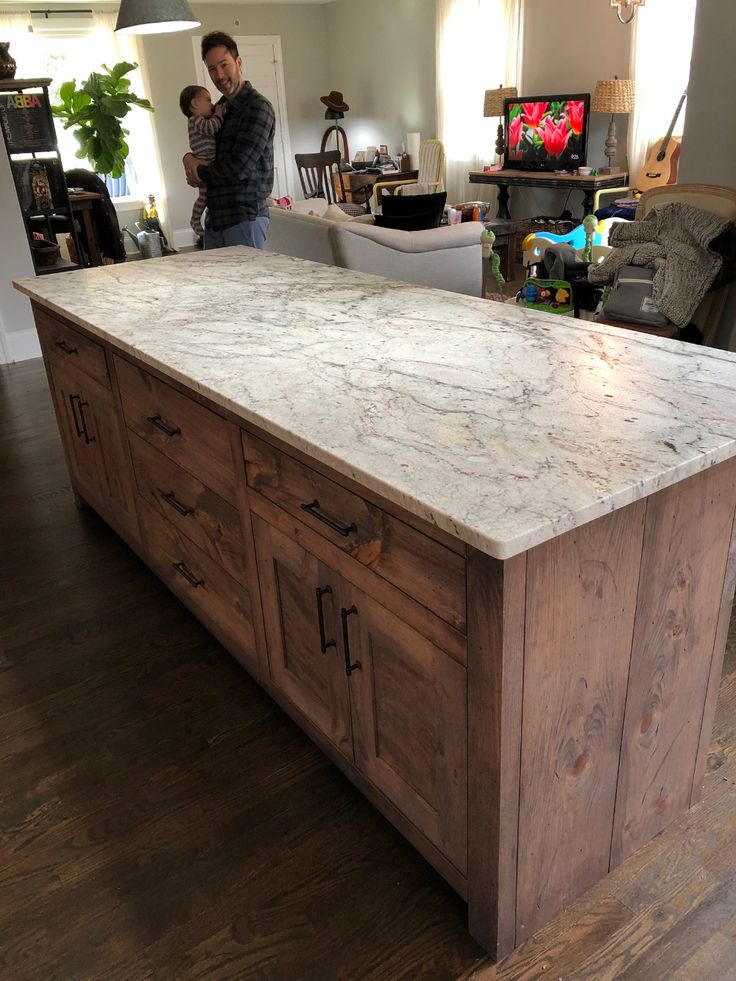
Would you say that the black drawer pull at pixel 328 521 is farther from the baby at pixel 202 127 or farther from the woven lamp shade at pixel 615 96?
the woven lamp shade at pixel 615 96

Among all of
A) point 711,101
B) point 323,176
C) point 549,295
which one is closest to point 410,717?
point 711,101

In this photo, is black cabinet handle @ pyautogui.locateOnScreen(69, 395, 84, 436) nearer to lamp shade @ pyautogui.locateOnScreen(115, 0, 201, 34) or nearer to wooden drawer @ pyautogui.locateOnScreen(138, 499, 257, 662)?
wooden drawer @ pyautogui.locateOnScreen(138, 499, 257, 662)

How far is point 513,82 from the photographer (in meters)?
7.73

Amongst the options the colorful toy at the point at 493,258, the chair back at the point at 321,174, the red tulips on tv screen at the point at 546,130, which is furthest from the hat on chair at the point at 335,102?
the colorful toy at the point at 493,258

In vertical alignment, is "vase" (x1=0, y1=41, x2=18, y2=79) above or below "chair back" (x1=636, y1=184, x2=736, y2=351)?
above

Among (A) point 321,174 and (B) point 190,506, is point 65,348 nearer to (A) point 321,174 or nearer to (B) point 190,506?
(B) point 190,506

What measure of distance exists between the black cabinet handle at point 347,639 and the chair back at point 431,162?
7647mm

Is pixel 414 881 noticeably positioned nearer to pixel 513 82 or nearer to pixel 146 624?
pixel 146 624

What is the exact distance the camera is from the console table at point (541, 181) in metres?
6.80

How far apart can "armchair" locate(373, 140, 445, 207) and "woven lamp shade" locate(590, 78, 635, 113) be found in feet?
6.16

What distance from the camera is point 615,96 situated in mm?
6520

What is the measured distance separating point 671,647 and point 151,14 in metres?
2.99

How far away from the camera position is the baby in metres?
3.64

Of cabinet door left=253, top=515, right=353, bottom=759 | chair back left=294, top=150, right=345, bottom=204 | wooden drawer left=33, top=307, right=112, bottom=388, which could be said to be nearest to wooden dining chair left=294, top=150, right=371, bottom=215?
chair back left=294, top=150, right=345, bottom=204
